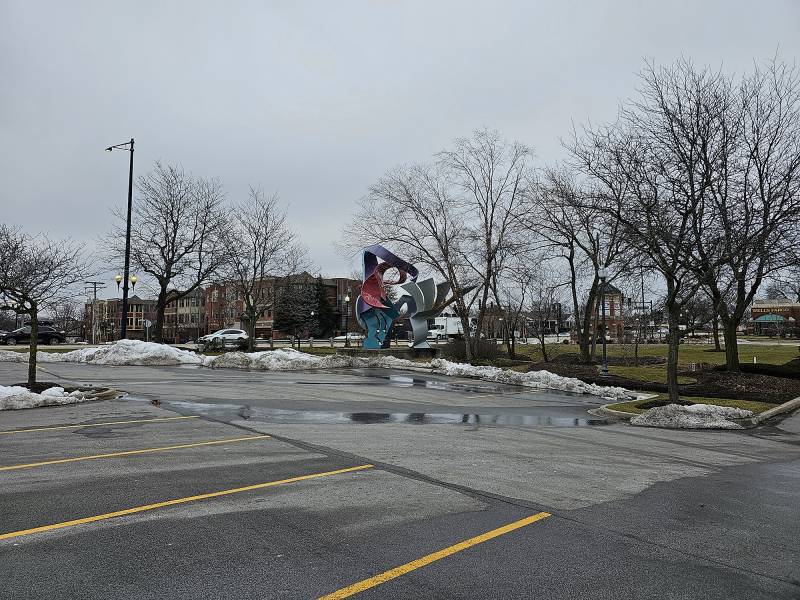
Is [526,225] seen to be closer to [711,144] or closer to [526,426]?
[711,144]

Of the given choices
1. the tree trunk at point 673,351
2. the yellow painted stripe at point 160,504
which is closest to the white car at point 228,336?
the tree trunk at point 673,351

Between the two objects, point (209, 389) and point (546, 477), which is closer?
point (546, 477)

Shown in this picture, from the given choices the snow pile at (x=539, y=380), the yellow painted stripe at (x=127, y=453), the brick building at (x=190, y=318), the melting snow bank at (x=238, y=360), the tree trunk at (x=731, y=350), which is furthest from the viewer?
the brick building at (x=190, y=318)

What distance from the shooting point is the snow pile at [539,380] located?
20.7m

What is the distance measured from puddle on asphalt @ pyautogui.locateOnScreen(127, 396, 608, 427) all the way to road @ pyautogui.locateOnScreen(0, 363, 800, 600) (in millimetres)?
363

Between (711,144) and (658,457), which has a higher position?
(711,144)

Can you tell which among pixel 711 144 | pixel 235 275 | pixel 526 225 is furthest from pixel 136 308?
pixel 711 144

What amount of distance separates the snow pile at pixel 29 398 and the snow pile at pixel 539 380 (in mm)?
15091

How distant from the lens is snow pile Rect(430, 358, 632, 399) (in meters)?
20.7

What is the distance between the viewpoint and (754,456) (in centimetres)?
A: 1005

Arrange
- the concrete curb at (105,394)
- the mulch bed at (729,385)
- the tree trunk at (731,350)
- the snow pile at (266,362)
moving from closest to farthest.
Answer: the concrete curb at (105,394) → the mulch bed at (729,385) → the tree trunk at (731,350) → the snow pile at (266,362)

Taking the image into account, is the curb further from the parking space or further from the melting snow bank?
the melting snow bank

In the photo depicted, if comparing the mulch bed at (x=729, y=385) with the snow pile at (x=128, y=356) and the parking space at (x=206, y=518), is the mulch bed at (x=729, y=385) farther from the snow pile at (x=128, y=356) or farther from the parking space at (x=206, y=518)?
the snow pile at (x=128, y=356)

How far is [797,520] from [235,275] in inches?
1556
